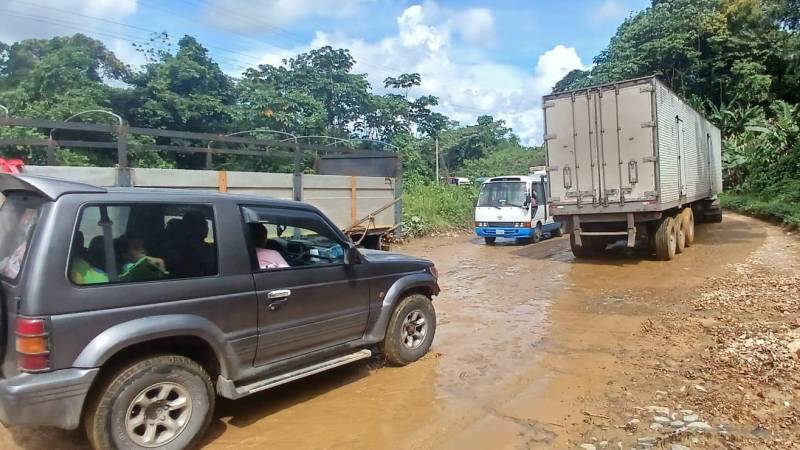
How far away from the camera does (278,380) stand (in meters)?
3.84

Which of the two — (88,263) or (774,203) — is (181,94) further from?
(774,203)

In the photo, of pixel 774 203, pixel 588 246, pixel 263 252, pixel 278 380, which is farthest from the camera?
pixel 774 203

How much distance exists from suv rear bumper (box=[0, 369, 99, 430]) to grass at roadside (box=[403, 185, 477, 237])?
43.6 ft

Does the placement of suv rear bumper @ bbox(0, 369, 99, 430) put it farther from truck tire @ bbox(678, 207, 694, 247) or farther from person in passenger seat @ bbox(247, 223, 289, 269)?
truck tire @ bbox(678, 207, 694, 247)

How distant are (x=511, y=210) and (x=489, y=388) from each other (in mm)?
11136

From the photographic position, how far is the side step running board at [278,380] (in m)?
3.54

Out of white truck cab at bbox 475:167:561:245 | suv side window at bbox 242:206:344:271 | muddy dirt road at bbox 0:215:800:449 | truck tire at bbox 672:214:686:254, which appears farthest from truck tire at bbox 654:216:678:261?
suv side window at bbox 242:206:344:271

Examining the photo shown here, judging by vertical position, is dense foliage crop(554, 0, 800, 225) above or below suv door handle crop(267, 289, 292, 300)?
above

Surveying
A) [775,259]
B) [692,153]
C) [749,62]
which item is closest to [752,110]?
[749,62]

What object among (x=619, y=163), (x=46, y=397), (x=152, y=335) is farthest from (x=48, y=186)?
(x=619, y=163)

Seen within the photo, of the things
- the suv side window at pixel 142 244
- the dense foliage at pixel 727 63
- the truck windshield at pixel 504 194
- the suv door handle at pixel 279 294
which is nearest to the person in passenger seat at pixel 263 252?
the suv door handle at pixel 279 294

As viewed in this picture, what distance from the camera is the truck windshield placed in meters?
15.4

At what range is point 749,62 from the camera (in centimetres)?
2919

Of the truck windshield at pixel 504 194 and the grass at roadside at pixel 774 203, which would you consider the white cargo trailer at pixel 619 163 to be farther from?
the grass at roadside at pixel 774 203
